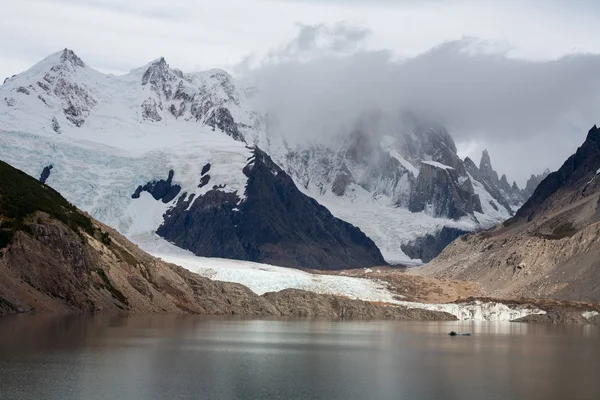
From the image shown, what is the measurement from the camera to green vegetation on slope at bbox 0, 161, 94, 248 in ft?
429

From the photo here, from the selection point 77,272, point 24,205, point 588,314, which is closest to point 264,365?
point 77,272

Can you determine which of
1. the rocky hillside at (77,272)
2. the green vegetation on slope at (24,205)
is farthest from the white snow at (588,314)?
the green vegetation on slope at (24,205)

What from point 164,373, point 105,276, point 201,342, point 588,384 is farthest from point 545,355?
point 105,276

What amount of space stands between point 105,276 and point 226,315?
3333cm

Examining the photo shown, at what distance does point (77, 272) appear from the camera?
136 metres

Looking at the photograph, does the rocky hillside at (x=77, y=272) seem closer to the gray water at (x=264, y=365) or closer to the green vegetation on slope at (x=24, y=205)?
the green vegetation on slope at (x=24, y=205)

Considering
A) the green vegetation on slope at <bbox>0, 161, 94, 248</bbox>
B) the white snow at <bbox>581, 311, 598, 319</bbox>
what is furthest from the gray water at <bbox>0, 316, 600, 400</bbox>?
the white snow at <bbox>581, 311, 598, 319</bbox>

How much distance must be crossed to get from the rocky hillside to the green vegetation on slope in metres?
0.13

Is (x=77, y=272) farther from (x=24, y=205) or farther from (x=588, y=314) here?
(x=588, y=314)

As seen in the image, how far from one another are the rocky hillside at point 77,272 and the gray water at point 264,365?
16.4 meters

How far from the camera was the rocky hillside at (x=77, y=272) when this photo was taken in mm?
126056

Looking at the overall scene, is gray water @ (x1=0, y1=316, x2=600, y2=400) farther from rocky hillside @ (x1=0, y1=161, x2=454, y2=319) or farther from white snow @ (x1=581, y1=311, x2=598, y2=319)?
white snow @ (x1=581, y1=311, x2=598, y2=319)

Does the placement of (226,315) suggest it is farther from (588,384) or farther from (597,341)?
(588,384)

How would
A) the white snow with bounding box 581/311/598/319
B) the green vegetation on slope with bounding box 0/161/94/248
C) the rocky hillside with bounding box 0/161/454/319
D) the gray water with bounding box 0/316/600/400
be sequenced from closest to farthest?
the gray water with bounding box 0/316/600/400 → the rocky hillside with bounding box 0/161/454/319 → the green vegetation on slope with bounding box 0/161/94/248 → the white snow with bounding box 581/311/598/319
